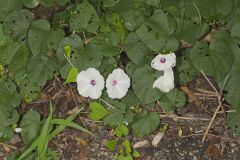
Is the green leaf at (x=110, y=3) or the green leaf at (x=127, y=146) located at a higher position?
the green leaf at (x=110, y=3)

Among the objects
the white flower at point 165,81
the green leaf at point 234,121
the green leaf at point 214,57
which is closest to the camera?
the green leaf at point 214,57

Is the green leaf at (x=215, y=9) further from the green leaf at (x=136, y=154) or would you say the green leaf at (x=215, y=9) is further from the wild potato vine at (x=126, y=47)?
the green leaf at (x=136, y=154)

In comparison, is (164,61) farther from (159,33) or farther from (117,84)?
(117,84)

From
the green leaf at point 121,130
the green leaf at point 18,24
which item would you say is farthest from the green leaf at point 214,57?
the green leaf at point 18,24

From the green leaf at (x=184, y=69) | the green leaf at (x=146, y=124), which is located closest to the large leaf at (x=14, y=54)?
the green leaf at (x=146, y=124)

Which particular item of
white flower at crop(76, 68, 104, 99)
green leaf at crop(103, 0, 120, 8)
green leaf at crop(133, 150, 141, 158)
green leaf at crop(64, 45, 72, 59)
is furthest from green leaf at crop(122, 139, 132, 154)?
green leaf at crop(103, 0, 120, 8)

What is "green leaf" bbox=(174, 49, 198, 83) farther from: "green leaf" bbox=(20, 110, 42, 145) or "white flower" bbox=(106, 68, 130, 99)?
"green leaf" bbox=(20, 110, 42, 145)

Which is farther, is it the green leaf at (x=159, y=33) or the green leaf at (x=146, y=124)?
the green leaf at (x=146, y=124)

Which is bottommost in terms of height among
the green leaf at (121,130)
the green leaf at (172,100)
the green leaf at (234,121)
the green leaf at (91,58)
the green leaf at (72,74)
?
the green leaf at (121,130)

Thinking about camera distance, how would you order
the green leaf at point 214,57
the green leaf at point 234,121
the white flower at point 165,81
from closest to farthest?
the green leaf at point 214,57
the white flower at point 165,81
the green leaf at point 234,121
